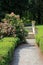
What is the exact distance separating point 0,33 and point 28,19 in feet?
89.0

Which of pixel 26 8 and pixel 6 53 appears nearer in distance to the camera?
pixel 6 53

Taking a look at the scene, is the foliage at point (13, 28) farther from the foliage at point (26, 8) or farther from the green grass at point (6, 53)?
the foliage at point (26, 8)

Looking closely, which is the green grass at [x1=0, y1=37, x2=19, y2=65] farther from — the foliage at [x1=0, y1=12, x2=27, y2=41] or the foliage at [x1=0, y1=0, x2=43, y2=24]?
the foliage at [x1=0, y1=0, x2=43, y2=24]

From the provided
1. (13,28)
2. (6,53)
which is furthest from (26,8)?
(6,53)

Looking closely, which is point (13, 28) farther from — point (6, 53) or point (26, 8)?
point (26, 8)

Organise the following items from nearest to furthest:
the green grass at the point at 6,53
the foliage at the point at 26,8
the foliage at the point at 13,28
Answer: the green grass at the point at 6,53 → the foliage at the point at 13,28 → the foliage at the point at 26,8

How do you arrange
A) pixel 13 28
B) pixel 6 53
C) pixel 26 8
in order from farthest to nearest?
1. pixel 26 8
2. pixel 13 28
3. pixel 6 53

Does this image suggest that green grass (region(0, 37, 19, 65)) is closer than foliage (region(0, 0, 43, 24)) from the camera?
Yes

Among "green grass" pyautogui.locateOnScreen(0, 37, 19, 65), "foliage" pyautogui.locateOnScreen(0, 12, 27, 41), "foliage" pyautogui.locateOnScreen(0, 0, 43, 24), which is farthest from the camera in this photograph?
"foliage" pyautogui.locateOnScreen(0, 0, 43, 24)

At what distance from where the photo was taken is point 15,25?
19.8 metres

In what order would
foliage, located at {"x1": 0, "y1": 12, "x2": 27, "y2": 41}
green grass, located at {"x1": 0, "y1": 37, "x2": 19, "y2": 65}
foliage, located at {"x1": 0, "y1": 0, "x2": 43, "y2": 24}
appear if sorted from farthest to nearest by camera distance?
foliage, located at {"x1": 0, "y1": 0, "x2": 43, "y2": 24}, foliage, located at {"x1": 0, "y1": 12, "x2": 27, "y2": 41}, green grass, located at {"x1": 0, "y1": 37, "x2": 19, "y2": 65}

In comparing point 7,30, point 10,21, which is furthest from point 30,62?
point 10,21

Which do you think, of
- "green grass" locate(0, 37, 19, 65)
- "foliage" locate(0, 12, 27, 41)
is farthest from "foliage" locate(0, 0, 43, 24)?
"green grass" locate(0, 37, 19, 65)

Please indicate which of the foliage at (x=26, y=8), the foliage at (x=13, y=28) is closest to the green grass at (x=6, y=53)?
the foliage at (x=13, y=28)
